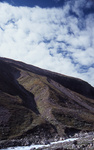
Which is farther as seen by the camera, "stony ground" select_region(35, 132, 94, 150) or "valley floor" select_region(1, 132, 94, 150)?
"valley floor" select_region(1, 132, 94, 150)

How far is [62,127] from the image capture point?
52469 mm

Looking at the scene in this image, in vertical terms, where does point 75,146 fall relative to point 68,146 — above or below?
above

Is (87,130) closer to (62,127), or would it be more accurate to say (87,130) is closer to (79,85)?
(62,127)

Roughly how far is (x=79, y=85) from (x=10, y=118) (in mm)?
114056

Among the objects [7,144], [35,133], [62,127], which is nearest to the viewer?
[7,144]

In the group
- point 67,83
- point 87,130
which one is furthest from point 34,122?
point 67,83

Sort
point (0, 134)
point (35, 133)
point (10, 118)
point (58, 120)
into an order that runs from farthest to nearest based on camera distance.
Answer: point (58, 120)
point (10, 118)
point (35, 133)
point (0, 134)

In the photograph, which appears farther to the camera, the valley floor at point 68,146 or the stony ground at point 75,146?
the valley floor at point 68,146

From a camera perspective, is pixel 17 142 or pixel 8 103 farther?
pixel 8 103

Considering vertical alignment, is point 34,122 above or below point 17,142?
above

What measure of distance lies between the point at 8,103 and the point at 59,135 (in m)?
25.5

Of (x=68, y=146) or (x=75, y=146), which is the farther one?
(x=68, y=146)

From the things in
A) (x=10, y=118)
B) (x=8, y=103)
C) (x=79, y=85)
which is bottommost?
(x=10, y=118)

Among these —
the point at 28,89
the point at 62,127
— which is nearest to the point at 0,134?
the point at 62,127
